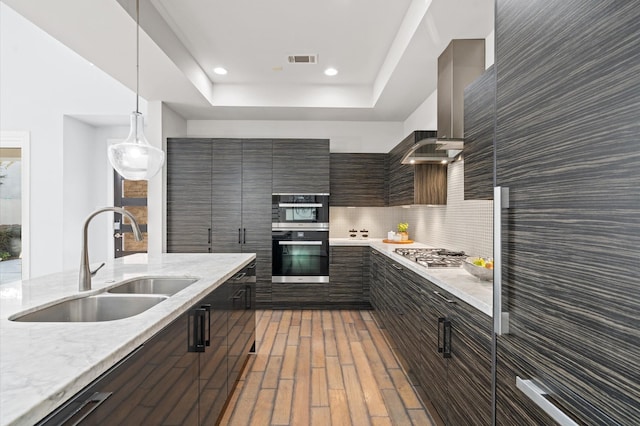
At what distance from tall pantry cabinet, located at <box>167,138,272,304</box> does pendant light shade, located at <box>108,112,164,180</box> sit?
7.03ft

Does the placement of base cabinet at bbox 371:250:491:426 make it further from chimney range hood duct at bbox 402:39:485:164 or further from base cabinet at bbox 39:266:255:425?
base cabinet at bbox 39:266:255:425

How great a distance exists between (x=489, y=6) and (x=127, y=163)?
2.62m

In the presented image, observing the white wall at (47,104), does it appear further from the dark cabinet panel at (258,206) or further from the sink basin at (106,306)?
the sink basin at (106,306)

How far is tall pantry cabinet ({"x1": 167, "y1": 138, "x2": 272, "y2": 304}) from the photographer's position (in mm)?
4617

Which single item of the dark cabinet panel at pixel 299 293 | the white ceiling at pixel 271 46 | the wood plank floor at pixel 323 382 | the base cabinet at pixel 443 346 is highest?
Answer: the white ceiling at pixel 271 46

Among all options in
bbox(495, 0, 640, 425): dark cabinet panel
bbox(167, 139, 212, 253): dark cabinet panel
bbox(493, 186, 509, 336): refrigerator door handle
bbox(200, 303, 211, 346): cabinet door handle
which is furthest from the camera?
bbox(167, 139, 212, 253): dark cabinet panel

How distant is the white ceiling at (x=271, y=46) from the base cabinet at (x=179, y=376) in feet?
6.97

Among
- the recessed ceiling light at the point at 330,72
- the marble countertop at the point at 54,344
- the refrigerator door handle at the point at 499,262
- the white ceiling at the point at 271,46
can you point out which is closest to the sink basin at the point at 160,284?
the marble countertop at the point at 54,344

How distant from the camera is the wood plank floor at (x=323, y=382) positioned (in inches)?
87.3

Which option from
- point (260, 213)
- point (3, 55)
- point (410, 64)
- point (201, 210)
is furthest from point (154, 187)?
point (410, 64)

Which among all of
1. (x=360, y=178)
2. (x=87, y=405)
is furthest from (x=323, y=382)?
(x=360, y=178)

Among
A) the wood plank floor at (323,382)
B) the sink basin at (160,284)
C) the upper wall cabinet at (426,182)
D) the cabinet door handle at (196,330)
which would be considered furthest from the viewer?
the upper wall cabinet at (426,182)

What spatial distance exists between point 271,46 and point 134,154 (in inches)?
72.4

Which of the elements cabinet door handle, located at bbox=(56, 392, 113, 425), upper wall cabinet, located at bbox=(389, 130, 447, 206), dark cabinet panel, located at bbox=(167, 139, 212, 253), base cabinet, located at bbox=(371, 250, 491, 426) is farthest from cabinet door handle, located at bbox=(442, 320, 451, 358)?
dark cabinet panel, located at bbox=(167, 139, 212, 253)
